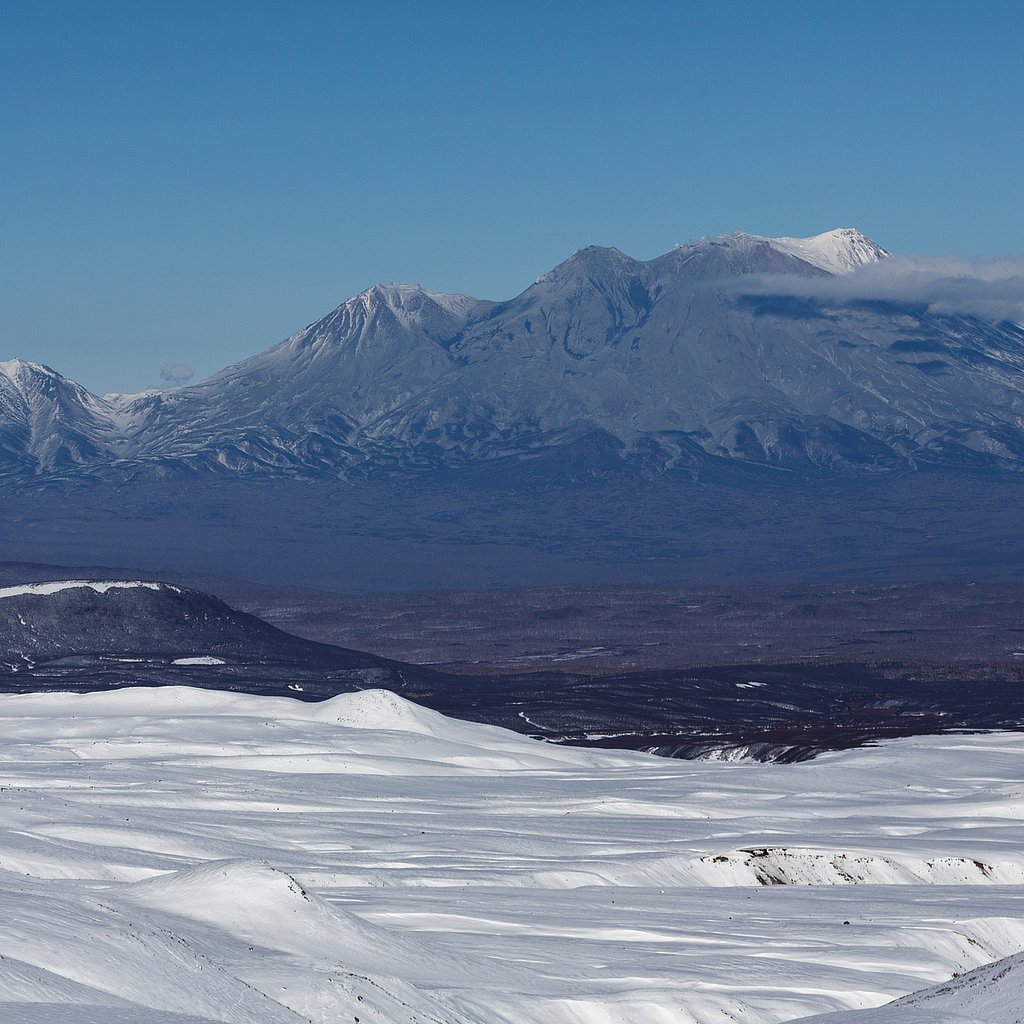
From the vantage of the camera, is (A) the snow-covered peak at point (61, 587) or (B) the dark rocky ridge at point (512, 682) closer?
(B) the dark rocky ridge at point (512, 682)

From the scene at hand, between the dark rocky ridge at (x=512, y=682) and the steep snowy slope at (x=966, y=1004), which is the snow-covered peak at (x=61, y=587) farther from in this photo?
the steep snowy slope at (x=966, y=1004)

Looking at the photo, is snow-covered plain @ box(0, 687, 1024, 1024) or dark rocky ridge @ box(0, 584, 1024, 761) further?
dark rocky ridge @ box(0, 584, 1024, 761)

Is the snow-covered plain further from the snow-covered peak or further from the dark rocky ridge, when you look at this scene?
the snow-covered peak

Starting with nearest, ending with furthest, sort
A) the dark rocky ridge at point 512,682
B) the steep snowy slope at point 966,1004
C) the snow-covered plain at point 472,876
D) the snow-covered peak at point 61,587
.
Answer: the steep snowy slope at point 966,1004 < the snow-covered plain at point 472,876 < the dark rocky ridge at point 512,682 < the snow-covered peak at point 61,587

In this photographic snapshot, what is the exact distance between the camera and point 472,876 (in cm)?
3866

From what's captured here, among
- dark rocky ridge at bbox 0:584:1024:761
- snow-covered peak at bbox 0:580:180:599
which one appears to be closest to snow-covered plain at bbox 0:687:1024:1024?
dark rocky ridge at bbox 0:584:1024:761

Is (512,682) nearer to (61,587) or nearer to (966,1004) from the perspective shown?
(61,587)

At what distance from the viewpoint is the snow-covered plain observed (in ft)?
71.9

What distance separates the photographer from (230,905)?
2583 cm

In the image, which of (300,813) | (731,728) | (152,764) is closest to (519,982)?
(300,813)

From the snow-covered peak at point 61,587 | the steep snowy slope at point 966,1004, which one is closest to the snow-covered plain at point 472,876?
the steep snowy slope at point 966,1004

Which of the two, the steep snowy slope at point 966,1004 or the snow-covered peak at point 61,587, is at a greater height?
the steep snowy slope at point 966,1004

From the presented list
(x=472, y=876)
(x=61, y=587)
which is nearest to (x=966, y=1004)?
(x=472, y=876)

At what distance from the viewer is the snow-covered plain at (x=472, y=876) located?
21.9m
